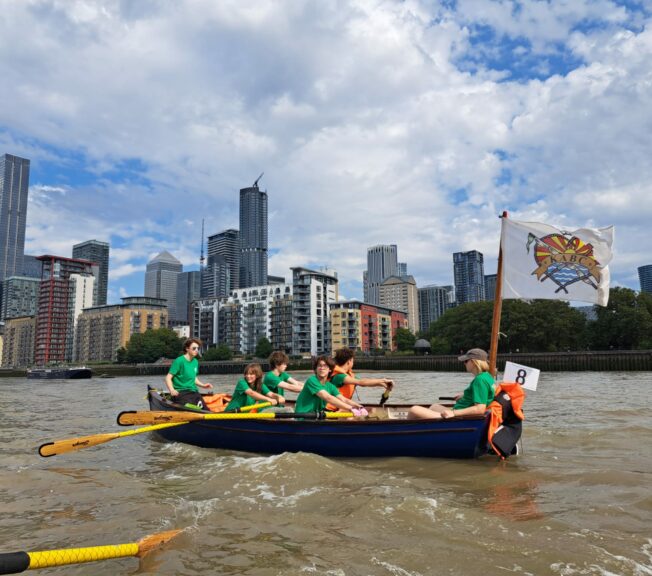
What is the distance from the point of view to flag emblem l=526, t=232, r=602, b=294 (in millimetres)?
9859

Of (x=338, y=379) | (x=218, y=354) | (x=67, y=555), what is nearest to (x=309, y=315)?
(x=218, y=354)

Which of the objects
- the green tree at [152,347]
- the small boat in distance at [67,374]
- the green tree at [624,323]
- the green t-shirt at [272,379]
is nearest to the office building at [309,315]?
the green tree at [152,347]

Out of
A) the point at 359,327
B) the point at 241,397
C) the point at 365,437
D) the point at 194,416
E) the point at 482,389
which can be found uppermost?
the point at 359,327

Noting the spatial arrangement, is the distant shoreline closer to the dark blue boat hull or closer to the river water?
the river water

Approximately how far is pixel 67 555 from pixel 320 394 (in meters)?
6.22

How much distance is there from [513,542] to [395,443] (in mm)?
4303

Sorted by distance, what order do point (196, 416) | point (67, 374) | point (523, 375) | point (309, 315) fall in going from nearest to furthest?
point (523, 375) → point (196, 416) → point (67, 374) → point (309, 315)

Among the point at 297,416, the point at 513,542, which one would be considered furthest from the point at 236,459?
the point at 513,542

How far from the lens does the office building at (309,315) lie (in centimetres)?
13425

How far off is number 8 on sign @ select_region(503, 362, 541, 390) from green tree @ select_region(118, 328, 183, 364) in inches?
5370

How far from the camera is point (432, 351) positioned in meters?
101

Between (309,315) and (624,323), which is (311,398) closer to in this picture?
(624,323)

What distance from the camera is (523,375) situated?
9836 millimetres

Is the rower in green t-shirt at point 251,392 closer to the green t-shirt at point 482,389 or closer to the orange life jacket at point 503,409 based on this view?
the green t-shirt at point 482,389
